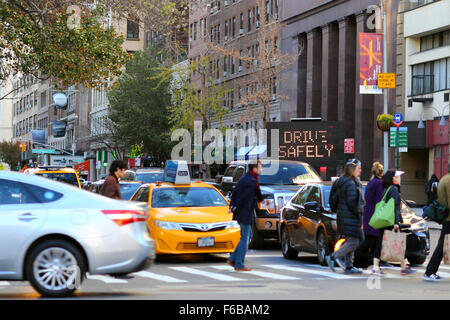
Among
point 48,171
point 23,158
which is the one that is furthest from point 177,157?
point 23,158

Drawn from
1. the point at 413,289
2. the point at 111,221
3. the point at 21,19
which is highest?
the point at 21,19

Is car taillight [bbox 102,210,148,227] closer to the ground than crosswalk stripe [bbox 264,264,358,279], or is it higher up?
higher up

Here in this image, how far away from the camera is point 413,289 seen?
1343 centimetres

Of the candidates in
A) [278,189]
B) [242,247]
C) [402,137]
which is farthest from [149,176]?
[242,247]

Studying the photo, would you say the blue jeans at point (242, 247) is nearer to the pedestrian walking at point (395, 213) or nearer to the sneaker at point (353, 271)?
the sneaker at point (353, 271)

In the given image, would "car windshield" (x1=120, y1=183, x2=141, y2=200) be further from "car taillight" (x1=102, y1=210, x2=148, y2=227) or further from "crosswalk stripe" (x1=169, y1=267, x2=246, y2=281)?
"car taillight" (x1=102, y1=210, x2=148, y2=227)

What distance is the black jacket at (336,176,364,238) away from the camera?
15188 mm

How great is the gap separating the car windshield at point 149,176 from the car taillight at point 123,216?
1767 centimetres

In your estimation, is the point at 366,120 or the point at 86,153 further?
the point at 86,153

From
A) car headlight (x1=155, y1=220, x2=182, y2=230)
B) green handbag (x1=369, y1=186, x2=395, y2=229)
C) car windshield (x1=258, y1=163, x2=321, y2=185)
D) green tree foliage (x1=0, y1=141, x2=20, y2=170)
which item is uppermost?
green tree foliage (x1=0, y1=141, x2=20, y2=170)

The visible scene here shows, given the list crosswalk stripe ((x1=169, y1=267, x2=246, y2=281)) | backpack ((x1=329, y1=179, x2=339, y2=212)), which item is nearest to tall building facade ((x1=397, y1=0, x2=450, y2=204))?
crosswalk stripe ((x1=169, y1=267, x2=246, y2=281))

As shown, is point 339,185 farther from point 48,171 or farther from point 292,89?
point 292,89

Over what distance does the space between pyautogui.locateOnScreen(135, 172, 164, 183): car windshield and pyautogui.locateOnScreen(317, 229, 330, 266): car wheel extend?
42.2 feet
